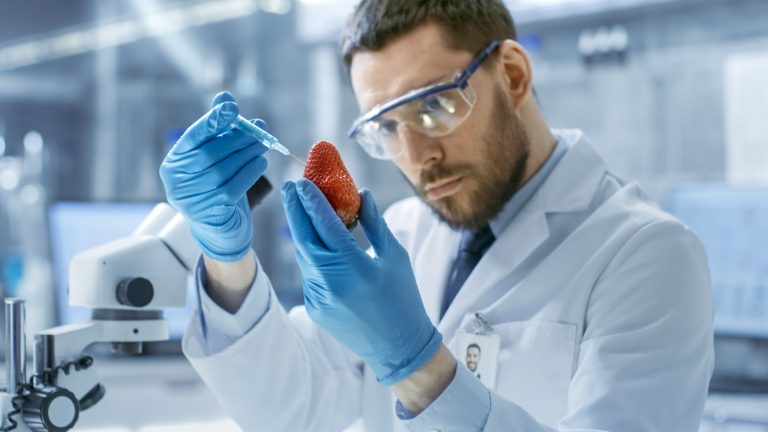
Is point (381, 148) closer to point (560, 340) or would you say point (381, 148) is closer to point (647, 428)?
point (560, 340)

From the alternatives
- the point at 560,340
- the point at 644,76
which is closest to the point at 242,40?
the point at 644,76

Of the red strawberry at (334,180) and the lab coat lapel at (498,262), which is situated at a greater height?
the red strawberry at (334,180)

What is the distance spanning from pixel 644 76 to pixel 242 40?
72.1 inches

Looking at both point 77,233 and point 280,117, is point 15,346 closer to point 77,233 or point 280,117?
point 77,233

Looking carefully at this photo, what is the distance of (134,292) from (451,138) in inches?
25.2

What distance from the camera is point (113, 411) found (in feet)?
6.95

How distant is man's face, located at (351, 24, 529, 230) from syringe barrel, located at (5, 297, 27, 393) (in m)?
0.71

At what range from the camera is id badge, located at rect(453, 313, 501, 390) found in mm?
1386

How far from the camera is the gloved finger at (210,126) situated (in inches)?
44.4

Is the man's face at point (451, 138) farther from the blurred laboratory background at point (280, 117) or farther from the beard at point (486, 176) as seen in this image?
the blurred laboratory background at point (280, 117)

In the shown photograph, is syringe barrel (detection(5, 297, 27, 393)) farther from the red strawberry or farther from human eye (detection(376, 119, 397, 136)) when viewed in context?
human eye (detection(376, 119, 397, 136))

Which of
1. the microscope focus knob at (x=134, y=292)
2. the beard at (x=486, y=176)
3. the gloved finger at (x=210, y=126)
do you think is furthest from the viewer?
the beard at (x=486, y=176)

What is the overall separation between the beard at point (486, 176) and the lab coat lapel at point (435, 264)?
0.13m

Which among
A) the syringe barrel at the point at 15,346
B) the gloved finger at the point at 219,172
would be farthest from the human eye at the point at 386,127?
the syringe barrel at the point at 15,346
